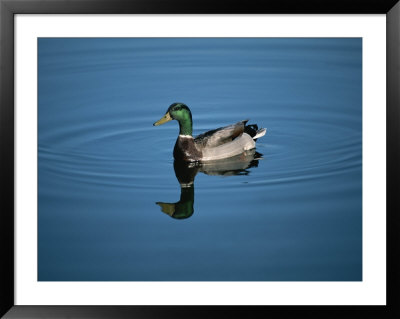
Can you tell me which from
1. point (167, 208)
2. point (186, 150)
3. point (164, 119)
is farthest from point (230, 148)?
point (167, 208)

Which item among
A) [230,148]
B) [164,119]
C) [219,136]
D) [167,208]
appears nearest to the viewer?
[167,208]

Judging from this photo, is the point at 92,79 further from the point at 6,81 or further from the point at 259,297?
the point at 259,297

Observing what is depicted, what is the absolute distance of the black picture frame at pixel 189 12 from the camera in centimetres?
674

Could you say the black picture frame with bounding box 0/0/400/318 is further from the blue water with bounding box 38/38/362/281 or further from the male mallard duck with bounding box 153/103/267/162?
the male mallard duck with bounding box 153/103/267/162

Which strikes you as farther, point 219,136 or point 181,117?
point 219,136

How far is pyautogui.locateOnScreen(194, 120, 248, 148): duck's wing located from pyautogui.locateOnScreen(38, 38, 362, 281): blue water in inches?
8.6

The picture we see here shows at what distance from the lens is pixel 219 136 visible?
392 inches

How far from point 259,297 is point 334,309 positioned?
0.53m

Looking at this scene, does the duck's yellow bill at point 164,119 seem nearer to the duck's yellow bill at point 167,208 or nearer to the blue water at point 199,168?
the blue water at point 199,168

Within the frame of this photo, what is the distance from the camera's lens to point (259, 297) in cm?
679

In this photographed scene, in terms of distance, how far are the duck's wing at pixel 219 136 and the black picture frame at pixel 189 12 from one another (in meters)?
2.99

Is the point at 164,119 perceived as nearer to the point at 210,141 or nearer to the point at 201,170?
the point at 210,141

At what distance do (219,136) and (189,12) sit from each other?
10.3 feet

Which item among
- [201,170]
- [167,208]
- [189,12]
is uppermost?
[189,12]
